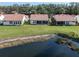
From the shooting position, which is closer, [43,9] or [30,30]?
[30,30]

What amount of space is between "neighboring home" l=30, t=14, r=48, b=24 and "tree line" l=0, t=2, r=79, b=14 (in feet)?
0.29

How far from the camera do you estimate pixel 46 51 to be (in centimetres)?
807

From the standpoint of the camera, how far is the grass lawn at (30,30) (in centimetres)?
802

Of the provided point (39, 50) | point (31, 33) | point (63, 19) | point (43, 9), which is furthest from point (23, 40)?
point (63, 19)

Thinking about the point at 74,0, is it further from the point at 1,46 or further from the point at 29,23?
the point at 1,46

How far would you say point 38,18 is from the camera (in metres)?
8.20

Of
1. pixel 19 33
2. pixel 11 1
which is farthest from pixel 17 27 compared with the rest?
pixel 11 1

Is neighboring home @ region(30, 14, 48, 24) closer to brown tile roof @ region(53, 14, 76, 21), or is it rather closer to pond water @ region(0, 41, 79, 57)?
brown tile roof @ region(53, 14, 76, 21)

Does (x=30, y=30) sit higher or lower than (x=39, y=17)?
lower

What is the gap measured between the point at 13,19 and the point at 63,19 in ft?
4.40

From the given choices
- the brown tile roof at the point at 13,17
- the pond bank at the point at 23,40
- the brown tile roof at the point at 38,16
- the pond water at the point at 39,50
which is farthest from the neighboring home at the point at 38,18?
the pond water at the point at 39,50

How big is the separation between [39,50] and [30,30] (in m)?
0.58

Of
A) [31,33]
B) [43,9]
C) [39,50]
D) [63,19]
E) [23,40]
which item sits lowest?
[39,50]

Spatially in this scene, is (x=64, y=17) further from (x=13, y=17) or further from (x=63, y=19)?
(x=13, y=17)
